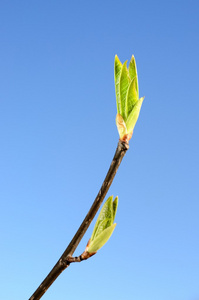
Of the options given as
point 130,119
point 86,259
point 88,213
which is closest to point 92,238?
point 86,259

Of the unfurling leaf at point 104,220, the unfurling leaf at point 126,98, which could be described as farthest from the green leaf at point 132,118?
the unfurling leaf at point 104,220

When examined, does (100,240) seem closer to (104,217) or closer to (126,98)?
(104,217)

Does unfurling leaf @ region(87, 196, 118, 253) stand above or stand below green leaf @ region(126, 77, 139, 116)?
below

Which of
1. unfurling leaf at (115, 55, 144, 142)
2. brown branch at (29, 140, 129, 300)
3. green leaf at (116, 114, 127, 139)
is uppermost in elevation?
unfurling leaf at (115, 55, 144, 142)

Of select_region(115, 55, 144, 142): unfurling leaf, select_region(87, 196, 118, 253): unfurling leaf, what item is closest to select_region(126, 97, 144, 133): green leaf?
select_region(115, 55, 144, 142): unfurling leaf

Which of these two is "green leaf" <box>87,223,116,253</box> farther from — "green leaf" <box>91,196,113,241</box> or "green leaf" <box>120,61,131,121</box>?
"green leaf" <box>120,61,131,121</box>

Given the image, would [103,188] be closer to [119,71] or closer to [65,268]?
[65,268]
